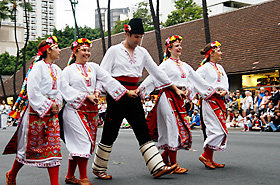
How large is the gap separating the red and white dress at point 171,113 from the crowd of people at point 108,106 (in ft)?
0.05

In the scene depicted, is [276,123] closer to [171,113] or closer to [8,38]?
[171,113]

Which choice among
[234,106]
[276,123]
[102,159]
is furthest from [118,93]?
[234,106]

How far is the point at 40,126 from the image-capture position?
5129 mm

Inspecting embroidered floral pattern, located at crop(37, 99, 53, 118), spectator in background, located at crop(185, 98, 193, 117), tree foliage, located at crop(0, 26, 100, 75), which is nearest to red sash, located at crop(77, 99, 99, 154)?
embroidered floral pattern, located at crop(37, 99, 53, 118)

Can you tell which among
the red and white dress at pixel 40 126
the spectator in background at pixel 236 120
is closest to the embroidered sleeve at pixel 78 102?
the red and white dress at pixel 40 126

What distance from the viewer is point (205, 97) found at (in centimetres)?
702

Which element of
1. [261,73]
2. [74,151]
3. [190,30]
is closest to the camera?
[74,151]

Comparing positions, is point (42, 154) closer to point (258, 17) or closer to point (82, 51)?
point (82, 51)

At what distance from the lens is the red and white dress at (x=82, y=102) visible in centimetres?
551

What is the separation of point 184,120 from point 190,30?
962 inches

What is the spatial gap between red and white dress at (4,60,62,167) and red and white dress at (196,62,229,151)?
112 inches

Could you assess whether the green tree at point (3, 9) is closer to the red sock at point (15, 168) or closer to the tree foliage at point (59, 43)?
the tree foliage at point (59, 43)

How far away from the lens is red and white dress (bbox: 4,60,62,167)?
507 centimetres

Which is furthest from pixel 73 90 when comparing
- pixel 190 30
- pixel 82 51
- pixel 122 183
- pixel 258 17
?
pixel 190 30
